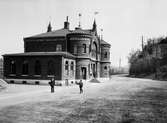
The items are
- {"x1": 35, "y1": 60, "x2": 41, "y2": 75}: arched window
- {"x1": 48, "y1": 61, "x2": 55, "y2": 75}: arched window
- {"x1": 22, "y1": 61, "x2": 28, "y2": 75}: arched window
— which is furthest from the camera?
{"x1": 22, "y1": 61, "x2": 28, "y2": 75}: arched window

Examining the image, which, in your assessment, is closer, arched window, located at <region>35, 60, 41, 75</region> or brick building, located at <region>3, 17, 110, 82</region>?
brick building, located at <region>3, 17, 110, 82</region>

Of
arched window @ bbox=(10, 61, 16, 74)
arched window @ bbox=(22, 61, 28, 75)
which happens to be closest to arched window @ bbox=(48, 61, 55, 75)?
arched window @ bbox=(22, 61, 28, 75)

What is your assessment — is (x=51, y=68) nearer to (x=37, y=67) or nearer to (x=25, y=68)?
(x=37, y=67)

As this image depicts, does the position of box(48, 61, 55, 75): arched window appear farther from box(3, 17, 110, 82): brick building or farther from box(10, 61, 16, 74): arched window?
box(10, 61, 16, 74): arched window

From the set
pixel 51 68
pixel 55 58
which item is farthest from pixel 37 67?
pixel 55 58

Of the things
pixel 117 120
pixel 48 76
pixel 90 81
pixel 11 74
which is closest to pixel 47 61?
pixel 48 76

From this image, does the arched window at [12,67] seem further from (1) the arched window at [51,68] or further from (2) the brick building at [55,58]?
(1) the arched window at [51,68]

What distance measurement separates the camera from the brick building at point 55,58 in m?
35.0

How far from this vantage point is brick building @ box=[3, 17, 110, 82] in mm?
34969

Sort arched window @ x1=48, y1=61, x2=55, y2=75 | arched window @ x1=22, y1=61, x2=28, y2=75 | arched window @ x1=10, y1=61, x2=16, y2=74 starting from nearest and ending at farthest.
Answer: arched window @ x1=48, y1=61, x2=55, y2=75 < arched window @ x1=22, y1=61, x2=28, y2=75 < arched window @ x1=10, y1=61, x2=16, y2=74

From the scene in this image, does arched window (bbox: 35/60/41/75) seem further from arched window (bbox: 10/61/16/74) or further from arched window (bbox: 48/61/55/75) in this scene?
arched window (bbox: 10/61/16/74)

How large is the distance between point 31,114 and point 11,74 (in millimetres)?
27169

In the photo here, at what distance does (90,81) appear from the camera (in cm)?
4403

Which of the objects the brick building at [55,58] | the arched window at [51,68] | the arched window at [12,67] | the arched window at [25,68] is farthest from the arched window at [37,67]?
the arched window at [12,67]
